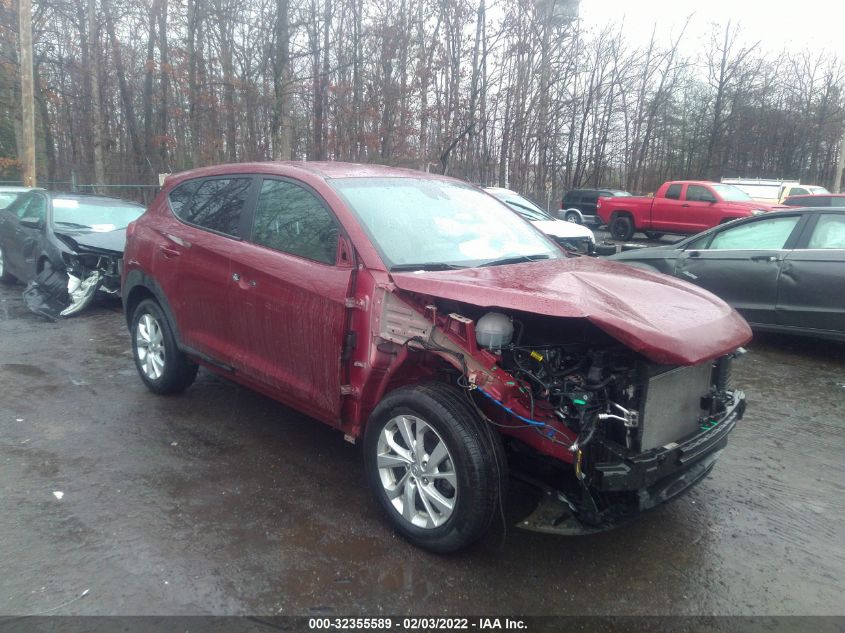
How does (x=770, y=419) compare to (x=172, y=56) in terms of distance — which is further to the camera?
(x=172, y=56)

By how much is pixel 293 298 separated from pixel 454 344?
3.83 ft

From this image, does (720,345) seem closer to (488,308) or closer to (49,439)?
(488,308)

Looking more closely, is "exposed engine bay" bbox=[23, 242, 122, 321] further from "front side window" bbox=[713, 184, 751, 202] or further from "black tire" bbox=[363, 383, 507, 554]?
"front side window" bbox=[713, 184, 751, 202]

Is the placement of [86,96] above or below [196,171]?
above

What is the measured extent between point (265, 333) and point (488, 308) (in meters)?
1.60

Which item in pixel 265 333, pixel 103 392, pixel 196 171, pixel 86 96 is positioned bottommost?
pixel 103 392

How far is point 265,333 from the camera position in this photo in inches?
159

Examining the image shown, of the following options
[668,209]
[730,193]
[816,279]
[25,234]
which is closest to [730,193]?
[730,193]

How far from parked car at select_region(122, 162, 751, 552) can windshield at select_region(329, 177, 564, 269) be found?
1 centimetres

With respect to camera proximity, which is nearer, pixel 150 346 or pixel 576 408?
pixel 576 408

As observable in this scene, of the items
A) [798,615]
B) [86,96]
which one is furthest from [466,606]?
[86,96]

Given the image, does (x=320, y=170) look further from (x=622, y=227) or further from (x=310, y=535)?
(x=622, y=227)

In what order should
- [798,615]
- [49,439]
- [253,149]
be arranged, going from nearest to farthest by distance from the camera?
1. [798,615]
2. [49,439]
3. [253,149]

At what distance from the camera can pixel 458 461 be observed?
2918 millimetres
